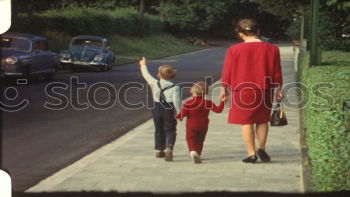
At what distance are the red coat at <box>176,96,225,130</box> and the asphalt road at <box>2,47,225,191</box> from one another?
1.55m

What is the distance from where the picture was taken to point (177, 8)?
11500 millimetres

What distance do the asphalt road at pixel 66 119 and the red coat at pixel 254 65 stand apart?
2.28m

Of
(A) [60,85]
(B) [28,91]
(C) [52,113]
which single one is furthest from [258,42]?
(A) [60,85]

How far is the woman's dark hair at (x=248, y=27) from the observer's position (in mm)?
6176

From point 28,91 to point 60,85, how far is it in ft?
6.84

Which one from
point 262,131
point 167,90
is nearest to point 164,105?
point 167,90

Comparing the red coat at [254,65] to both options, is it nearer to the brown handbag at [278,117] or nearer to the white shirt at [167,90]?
the white shirt at [167,90]

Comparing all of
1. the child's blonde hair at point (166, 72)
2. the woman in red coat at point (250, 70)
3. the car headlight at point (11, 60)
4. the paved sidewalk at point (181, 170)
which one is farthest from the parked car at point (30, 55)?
the woman in red coat at point (250, 70)

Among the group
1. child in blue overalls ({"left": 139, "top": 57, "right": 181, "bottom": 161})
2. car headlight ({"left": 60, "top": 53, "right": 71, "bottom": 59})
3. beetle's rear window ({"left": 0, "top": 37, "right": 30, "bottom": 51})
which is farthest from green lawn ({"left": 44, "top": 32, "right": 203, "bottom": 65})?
child in blue overalls ({"left": 139, "top": 57, "right": 181, "bottom": 161})

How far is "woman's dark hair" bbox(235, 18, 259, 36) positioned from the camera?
618 centimetres

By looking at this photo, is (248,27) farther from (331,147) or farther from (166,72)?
(331,147)

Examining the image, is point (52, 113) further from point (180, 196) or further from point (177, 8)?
point (180, 196)

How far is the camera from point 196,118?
24.1 feet

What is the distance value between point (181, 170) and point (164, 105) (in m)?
1.02
